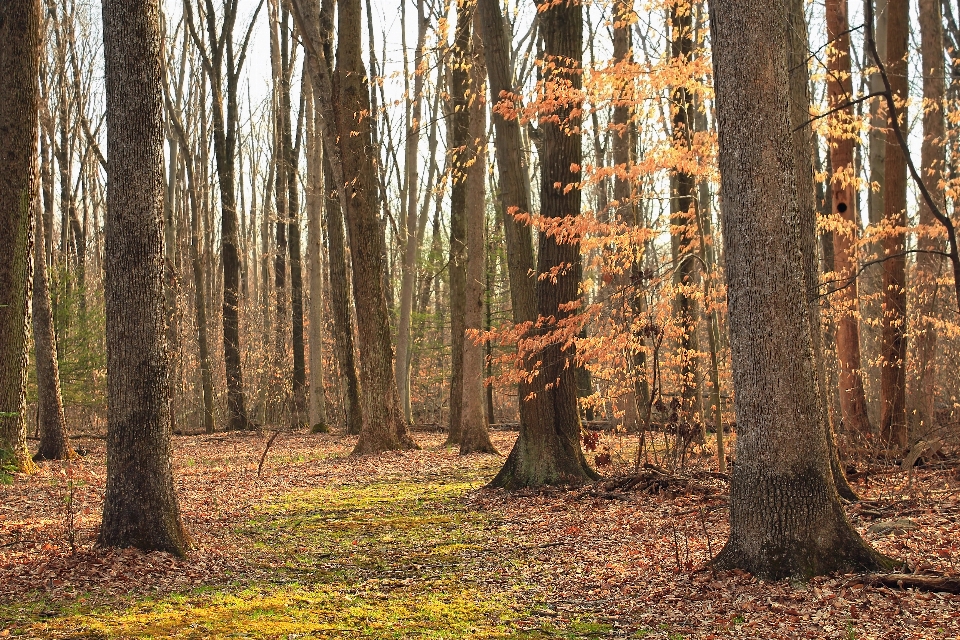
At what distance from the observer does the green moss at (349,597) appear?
4.53 m

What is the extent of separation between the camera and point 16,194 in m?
10.8

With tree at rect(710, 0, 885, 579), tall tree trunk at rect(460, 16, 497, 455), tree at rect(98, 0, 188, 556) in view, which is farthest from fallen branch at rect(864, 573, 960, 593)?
tall tree trunk at rect(460, 16, 497, 455)

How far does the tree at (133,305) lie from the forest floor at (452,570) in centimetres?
32

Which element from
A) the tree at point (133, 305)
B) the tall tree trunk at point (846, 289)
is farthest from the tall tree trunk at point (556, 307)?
the tree at point (133, 305)

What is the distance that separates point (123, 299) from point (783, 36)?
489 centimetres

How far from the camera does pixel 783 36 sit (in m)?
5.09

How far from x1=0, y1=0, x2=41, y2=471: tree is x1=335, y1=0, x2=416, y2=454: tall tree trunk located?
15.2 ft

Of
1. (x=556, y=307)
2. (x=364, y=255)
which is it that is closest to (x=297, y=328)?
(x=364, y=255)

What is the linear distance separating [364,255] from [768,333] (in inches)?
366

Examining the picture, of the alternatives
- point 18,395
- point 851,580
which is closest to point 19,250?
point 18,395

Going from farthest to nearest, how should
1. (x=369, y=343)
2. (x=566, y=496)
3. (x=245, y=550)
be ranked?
(x=369, y=343)
(x=566, y=496)
(x=245, y=550)

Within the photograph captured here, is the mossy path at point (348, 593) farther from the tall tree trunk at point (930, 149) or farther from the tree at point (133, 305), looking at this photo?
the tall tree trunk at point (930, 149)

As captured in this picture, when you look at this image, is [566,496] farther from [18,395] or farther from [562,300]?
[18,395]

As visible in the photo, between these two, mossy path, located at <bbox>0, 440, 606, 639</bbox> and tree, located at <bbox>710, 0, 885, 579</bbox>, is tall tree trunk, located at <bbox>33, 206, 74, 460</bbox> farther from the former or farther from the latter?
tree, located at <bbox>710, 0, 885, 579</bbox>
